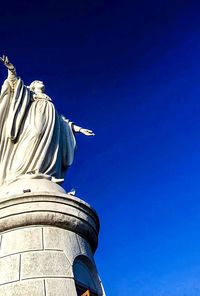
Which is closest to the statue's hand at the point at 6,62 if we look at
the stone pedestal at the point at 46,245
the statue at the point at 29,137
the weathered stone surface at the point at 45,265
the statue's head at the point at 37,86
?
the statue at the point at 29,137

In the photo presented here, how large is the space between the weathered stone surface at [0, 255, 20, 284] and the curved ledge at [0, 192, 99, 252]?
61cm

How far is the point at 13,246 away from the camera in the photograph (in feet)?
21.1

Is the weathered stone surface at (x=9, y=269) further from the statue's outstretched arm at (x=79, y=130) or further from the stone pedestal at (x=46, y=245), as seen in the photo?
the statue's outstretched arm at (x=79, y=130)

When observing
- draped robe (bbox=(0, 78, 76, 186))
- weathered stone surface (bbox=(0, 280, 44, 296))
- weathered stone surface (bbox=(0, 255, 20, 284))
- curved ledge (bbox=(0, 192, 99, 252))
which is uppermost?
draped robe (bbox=(0, 78, 76, 186))

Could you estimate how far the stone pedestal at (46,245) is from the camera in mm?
5914

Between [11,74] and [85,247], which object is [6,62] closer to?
[11,74]

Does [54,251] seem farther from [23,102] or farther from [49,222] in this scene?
[23,102]

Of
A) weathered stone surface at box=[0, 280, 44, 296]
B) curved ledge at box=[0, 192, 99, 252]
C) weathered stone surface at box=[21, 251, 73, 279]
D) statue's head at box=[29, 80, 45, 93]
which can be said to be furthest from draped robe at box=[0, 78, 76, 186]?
weathered stone surface at box=[0, 280, 44, 296]

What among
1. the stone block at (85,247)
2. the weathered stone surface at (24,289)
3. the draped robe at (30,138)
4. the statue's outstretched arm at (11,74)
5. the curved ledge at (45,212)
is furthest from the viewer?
the statue's outstretched arm at (11,74)

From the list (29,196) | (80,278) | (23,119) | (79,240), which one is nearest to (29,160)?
(23,119)

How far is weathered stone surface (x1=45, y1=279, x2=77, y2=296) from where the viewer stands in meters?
5.80

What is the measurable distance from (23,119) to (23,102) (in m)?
0.48

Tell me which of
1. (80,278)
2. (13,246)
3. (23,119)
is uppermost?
(23,119)

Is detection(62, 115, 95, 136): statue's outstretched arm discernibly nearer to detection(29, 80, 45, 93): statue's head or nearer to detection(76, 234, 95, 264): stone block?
detection(29, 80, 45, 93): statue's head
